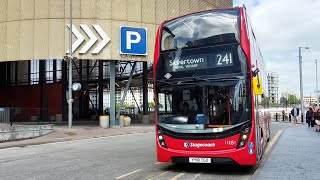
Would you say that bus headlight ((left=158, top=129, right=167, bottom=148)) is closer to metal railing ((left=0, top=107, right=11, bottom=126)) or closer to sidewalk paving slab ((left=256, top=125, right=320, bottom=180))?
sidewalk paving slab ((left=256, top=125, right=320, bottom=180))

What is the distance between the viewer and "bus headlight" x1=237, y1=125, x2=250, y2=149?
9.16 m

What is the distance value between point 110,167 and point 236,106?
3.94 meters

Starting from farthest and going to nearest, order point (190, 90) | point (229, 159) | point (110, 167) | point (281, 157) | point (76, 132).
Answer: point (76, 132)
point (281, 157)
point (110, 167)
point (190, 90)
point (229, 159)

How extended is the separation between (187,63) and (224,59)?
918 mm

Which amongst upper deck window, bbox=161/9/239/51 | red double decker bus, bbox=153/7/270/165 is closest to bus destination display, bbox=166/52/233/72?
red double decker bus, bbox=153/7/270/165

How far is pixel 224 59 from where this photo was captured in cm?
958

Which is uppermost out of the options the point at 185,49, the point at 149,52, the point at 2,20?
the point at 2,20

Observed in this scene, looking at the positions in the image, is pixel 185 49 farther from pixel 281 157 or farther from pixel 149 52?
pixel 149 52

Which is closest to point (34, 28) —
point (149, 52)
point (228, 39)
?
point (149, 52)

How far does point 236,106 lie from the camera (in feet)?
30.8

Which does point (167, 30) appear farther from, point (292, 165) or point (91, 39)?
point (91, 39)

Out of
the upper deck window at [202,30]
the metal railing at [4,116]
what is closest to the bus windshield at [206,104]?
the upper deck window at [202,30]

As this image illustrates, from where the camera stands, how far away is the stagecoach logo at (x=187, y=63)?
979cm

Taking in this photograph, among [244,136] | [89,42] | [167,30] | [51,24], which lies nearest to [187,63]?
[167,30]
